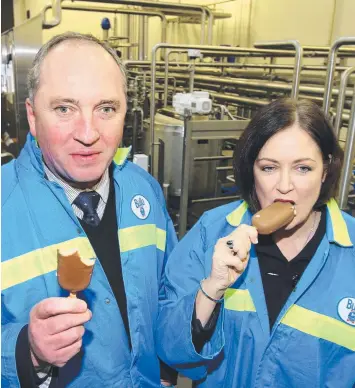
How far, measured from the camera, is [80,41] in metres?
0.91

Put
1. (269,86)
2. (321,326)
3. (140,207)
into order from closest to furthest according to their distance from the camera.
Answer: (321,326)
(140,207)
(269,86)

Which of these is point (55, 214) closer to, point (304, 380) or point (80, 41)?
point (80, 41)

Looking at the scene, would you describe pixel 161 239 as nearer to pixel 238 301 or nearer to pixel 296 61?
pixel 238 301

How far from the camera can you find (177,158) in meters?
3.46

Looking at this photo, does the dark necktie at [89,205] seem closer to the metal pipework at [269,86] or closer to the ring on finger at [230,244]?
the ring on finger at [230,244]

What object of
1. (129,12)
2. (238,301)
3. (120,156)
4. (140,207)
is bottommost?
(238,301)

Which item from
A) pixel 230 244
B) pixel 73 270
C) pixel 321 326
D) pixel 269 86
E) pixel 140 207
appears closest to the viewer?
pixel 73 270

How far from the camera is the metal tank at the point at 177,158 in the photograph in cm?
339

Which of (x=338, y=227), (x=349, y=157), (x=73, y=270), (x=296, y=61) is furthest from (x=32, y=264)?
(x=296, y=61)

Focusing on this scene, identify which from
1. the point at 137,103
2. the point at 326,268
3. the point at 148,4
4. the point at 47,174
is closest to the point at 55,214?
the point at 47,174

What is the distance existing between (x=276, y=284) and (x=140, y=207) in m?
0.43

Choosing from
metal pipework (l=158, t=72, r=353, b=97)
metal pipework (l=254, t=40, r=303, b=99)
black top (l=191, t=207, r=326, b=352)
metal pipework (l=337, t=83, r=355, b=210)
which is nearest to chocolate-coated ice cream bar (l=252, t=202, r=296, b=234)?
black top (l=191, t=207, r=326, b=352)

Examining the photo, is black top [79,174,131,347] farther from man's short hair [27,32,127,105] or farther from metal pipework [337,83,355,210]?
metal pipework [337,83,355,210]

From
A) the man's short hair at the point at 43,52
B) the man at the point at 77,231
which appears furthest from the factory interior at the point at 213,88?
the man at the point at 77,231
